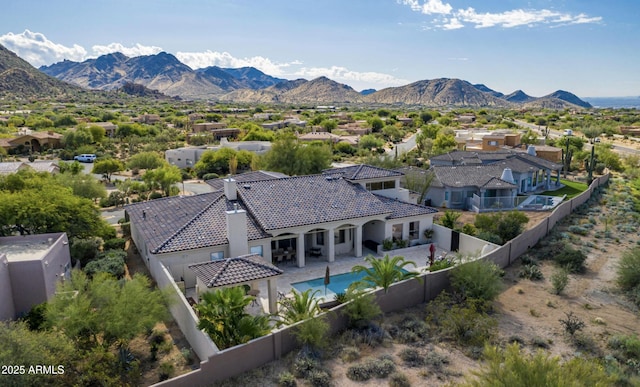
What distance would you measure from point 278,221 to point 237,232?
2.69 metres

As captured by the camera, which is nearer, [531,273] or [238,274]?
[238,274]

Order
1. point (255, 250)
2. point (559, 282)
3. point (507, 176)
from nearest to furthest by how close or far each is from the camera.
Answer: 1. point (559, 282)
2. point (255, 250)
3. point (507, 176)

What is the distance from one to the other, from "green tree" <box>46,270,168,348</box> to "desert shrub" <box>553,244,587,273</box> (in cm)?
2149

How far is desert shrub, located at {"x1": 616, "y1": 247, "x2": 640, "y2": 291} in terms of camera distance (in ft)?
75.2

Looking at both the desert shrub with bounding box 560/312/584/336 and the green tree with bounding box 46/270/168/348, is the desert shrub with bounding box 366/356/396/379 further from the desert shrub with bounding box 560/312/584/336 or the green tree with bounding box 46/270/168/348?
the desert shrub with bounding box 560/312/584/336

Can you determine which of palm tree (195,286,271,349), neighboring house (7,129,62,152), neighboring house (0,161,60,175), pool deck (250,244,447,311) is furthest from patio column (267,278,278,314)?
neighboring house (7,129,62,152)

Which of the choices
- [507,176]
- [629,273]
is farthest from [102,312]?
[507,176]

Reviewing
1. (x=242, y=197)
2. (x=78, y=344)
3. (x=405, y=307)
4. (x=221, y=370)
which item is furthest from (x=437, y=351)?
(x=242, y=197)

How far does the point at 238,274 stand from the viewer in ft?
61.9

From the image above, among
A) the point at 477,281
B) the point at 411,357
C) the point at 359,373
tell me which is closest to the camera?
the point at 359,373

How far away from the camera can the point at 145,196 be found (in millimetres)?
46250

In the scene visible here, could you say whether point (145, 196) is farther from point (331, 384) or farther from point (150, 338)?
point (331, 384)

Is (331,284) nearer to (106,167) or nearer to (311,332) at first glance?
(311,332)

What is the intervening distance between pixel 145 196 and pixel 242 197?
23.4 m
